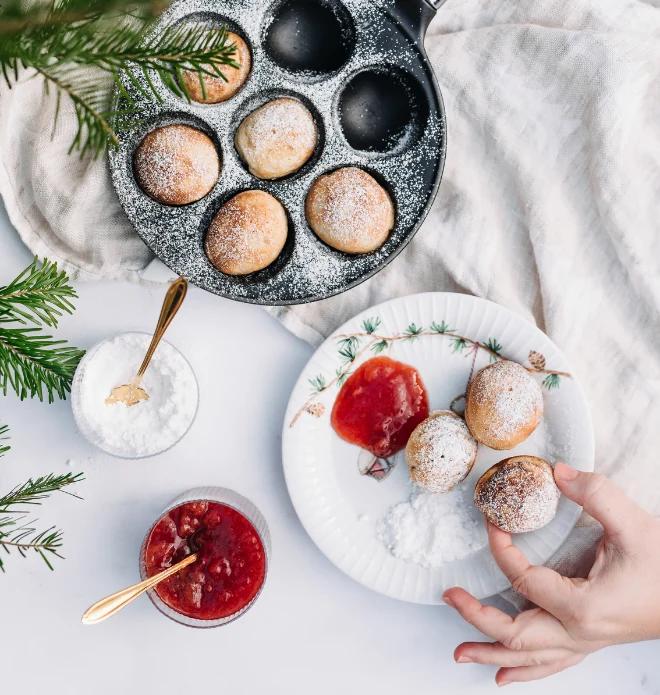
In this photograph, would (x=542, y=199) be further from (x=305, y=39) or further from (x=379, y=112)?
(x=305, y=39)

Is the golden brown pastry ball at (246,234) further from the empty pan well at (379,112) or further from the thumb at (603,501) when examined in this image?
the thumb at (603,501)

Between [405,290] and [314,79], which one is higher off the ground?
[314,79]

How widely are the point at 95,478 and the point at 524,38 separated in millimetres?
1206

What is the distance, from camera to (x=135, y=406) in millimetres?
1396

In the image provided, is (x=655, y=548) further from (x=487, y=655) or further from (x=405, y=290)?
(x=405, y=290)

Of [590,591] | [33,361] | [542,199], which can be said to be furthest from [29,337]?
[590,591]

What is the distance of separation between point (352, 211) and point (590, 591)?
80 centimetres

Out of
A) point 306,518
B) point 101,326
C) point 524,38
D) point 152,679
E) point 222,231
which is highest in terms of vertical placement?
point 524,38

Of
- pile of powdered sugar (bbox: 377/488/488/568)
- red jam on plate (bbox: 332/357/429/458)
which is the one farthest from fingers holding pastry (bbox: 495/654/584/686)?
red jam on plate (bbox: 332/357/429/458)

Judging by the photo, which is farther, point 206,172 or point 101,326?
point 101,326

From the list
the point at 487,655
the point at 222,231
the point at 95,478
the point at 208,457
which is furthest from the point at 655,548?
the point at 95,478

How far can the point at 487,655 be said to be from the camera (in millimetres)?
1381

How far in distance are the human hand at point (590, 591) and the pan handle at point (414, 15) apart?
0.81m

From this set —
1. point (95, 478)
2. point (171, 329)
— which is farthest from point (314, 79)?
point (95, 478)
